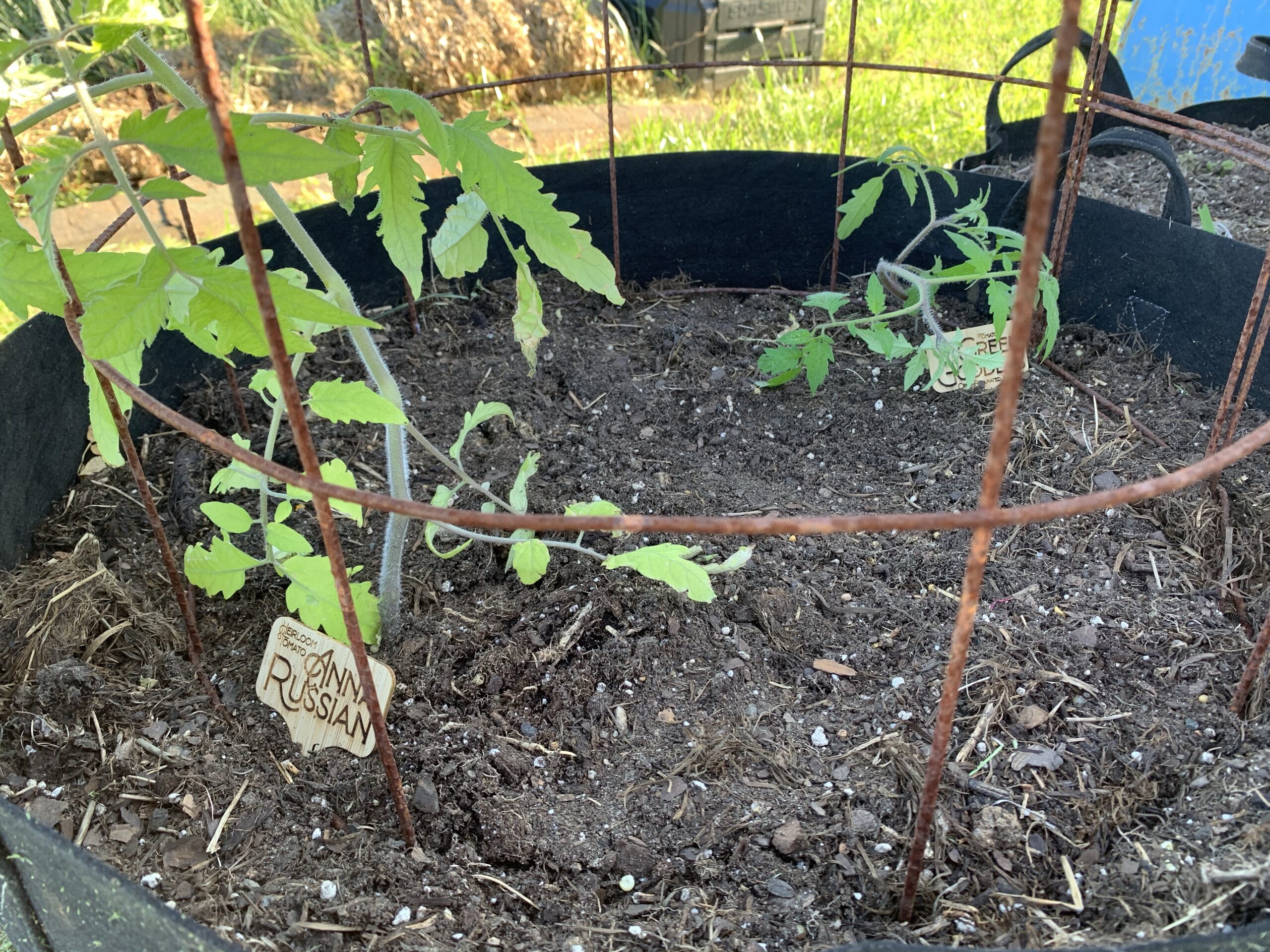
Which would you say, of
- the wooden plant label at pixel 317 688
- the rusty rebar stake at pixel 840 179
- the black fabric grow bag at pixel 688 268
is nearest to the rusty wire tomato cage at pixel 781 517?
the wooden plant label at pixel 317 688

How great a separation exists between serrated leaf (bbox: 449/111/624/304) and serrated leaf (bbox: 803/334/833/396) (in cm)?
91

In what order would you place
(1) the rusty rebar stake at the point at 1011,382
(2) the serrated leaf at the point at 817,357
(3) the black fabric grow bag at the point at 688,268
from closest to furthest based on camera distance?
(1) the rusty rebar stake at the point at 1011,382 → (3) the black fabric grow bag at the point at 688,268 → (2) the serrated leaf at the point at 817,357

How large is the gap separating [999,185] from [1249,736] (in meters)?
1.41

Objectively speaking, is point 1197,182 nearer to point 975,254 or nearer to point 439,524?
point 975,254

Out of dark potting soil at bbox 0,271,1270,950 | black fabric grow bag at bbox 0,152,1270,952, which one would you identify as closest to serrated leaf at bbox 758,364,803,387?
dark potting soil at bbox 0,271,1270,950

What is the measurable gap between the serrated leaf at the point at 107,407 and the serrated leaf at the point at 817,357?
1.24 metres

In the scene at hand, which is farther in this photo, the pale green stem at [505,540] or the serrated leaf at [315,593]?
the pale green stem at [505,540]

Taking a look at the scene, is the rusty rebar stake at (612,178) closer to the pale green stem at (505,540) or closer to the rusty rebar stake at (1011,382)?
the pale green stem at (505,540)

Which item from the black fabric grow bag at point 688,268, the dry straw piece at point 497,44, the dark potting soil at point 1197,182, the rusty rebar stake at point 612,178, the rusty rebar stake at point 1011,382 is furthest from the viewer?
the dry straw piece at point 497,44

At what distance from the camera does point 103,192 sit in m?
0.84

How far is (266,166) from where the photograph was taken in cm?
82

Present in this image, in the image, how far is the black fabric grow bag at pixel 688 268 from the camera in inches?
64.4

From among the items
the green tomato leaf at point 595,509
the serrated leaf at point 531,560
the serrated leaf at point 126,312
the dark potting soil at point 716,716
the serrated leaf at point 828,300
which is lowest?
the dark potting soil at point 716,716

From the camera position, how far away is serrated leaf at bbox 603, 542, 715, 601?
4.29 feet
